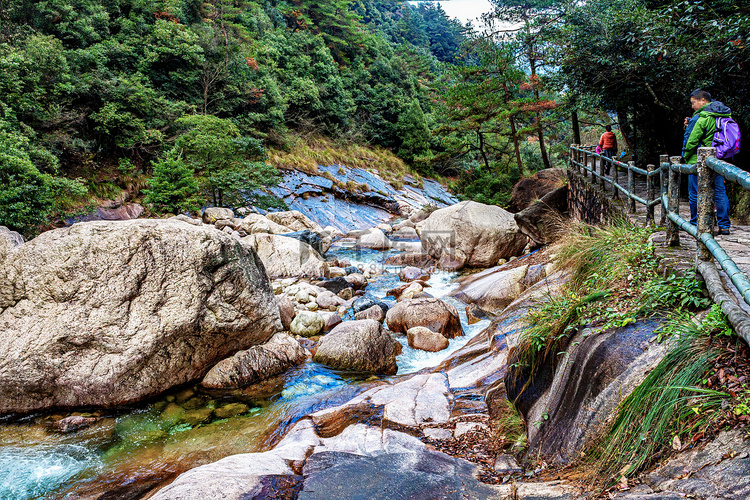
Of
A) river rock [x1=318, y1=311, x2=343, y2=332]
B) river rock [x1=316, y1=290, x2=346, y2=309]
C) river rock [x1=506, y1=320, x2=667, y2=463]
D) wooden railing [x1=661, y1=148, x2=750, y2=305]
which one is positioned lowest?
river rock [x1=318, y1=311, x2=343, y2=332]

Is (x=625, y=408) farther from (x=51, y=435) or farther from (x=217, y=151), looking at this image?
(x=217, y=151)

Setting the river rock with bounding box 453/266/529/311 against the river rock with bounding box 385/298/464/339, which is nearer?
the river rock with bounding box 385/298/464/339

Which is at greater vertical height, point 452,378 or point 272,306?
point 272,306

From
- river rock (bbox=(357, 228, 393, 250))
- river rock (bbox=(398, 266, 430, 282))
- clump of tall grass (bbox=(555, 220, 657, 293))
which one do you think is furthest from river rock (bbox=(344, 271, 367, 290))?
clump of tall grass (bbox=(555, 220, 657, 293))

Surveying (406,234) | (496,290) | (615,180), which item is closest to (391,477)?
(496,290)

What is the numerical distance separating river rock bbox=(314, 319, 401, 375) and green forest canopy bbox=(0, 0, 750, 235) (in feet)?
24.0

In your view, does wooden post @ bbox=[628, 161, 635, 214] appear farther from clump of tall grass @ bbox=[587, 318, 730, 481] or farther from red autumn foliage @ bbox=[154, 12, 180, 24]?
red autumn foliage @ bbox=[154, 12, 180, 24]

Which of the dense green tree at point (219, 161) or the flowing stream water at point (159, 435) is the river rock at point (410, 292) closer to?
the flowing stream water at point (159, 435)

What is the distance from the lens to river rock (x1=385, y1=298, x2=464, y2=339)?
307 inches

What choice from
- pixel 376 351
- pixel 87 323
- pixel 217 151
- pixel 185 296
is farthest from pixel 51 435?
pixel 217 151

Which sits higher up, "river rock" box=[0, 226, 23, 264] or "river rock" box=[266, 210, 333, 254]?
"river rock" box=[0, 226, 23, 264]

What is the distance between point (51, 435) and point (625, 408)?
6.28 metres

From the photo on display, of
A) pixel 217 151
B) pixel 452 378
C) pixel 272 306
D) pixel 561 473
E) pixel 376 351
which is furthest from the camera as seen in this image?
pixel 217 151

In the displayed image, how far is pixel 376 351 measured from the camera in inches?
268
